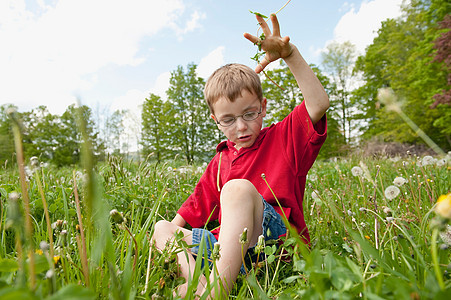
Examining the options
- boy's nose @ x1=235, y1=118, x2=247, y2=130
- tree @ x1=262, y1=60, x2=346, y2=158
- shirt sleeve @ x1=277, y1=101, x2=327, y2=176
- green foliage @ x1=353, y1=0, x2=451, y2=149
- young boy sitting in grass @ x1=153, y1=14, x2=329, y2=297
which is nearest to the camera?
young boy sitting in grass @ x1=153, y1=14, x2=329, y2=297

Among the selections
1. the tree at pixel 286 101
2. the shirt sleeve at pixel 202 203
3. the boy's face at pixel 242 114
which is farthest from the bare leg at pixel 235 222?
the tree at pixel 286 101

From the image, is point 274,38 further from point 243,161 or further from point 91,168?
point 91,168

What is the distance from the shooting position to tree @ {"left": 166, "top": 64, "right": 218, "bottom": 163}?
84.9 feet

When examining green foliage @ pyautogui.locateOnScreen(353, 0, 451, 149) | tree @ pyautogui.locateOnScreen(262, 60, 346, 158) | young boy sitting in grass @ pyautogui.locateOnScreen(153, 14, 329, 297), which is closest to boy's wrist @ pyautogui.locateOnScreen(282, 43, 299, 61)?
young boy sitting in grass @ pyautogui.locateOnScreen(153, 14, 329, 297)

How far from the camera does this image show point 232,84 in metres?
2.01

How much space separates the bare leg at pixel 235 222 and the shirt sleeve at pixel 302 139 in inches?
16.5

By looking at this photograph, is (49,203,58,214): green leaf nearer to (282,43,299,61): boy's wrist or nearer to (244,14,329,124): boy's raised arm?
(244,14,329,124): boy's raised arm

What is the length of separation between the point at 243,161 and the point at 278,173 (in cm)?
30

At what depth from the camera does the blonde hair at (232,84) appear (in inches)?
78.5

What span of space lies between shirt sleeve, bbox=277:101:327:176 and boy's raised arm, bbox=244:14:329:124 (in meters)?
0.09

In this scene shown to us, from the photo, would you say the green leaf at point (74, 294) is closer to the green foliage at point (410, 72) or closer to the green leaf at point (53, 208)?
the green leaf at point (53, 208)

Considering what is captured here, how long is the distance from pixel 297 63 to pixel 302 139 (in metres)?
0.45

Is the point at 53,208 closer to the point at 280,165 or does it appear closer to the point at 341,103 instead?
the point at 280,165

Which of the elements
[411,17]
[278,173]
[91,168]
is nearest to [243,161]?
[278,173]
